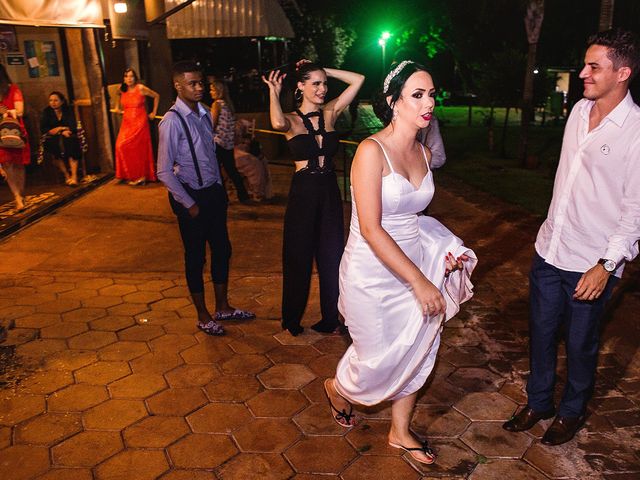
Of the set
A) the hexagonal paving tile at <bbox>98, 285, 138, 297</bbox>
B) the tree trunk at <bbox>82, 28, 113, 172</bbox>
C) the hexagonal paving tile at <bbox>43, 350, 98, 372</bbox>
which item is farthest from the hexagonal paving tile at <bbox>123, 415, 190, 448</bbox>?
the tree trunk at <bbox>82, 28, 113, 172</bbox>

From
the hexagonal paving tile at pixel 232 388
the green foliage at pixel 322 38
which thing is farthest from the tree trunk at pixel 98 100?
the green foliage at pixel 322 38

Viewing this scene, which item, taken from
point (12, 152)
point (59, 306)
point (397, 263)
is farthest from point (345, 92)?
point (12, 152)

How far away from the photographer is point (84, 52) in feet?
33.3

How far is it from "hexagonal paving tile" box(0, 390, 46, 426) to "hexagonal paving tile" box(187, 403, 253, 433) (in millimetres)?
977

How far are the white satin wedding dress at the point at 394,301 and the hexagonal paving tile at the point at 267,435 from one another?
561 millimetres

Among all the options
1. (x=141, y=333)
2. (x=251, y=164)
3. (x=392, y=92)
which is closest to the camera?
(x=392, y=92)

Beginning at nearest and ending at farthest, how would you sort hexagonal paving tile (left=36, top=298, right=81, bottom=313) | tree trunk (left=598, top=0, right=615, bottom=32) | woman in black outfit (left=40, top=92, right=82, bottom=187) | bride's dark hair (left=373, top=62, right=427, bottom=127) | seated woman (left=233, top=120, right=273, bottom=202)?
1. bride's dark hair (left=373, top=62, right=427, bottom=127)
2. hexagonal paving tile (left=36, top=298, right=81, bottom=313)
3. tree trunk (left=598, top=0, right=615, bottom=32)
4. seated woman (left=233, top=120, right=273, bottom=202)
5. woman in black outfit (left=40, top=92, right=82, bottom=187)

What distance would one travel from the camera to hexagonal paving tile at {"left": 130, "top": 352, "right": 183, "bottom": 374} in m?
4.06

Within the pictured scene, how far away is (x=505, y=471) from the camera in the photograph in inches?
118

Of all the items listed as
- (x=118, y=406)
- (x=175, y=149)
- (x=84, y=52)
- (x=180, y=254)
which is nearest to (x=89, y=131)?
(x=84, y=52)

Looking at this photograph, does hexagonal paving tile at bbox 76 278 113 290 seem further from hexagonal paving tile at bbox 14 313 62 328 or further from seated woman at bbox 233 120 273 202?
seated woman at bbox 233 120 273 202

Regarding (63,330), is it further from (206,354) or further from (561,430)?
(561,430)

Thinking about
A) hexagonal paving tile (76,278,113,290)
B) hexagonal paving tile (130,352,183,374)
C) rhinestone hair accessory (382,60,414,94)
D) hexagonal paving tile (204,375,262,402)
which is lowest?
hexagonal paving tile (204,375,262,402)

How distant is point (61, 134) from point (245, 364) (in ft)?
22.3
